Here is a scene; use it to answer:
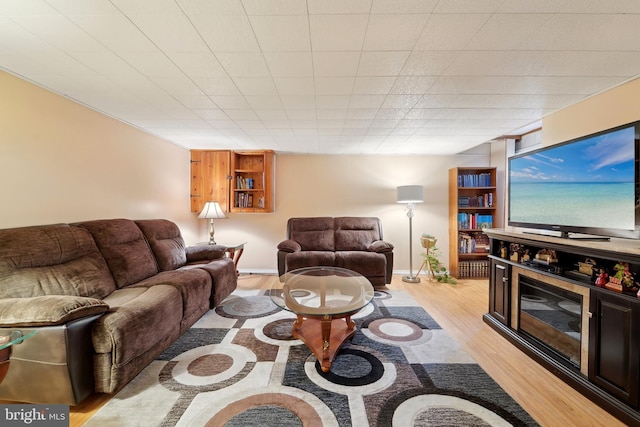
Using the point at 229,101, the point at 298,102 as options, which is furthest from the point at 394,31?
the point at 229,101

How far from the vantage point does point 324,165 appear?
462 centimetres

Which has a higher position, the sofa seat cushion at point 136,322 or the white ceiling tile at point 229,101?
the white ceiling tile at point 229,101

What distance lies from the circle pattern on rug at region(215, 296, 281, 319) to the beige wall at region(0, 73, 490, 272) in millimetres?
1471

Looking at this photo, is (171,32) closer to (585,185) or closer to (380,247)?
(585,185)

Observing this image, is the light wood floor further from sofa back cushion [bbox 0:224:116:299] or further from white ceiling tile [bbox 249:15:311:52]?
white ceiling tile [bbox 249:15:311:52]

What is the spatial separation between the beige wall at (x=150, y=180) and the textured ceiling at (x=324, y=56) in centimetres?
30

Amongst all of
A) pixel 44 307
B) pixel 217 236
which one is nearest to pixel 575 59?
pixel 44 307

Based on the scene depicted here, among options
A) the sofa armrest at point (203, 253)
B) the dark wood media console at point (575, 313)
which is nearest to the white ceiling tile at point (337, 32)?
the dark wood media console at point (575, 313)

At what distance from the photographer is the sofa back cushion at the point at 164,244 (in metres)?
2.83

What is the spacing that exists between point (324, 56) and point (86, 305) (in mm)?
2175

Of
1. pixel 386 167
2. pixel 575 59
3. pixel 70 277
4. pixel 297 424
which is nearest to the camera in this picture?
pixel 297 424

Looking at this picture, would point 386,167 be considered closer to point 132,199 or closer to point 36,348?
point 132,199

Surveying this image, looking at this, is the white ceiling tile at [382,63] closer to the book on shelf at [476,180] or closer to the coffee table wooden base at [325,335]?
the coffee table wooden base at [325,335]

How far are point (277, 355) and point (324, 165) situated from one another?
11.1 ft
